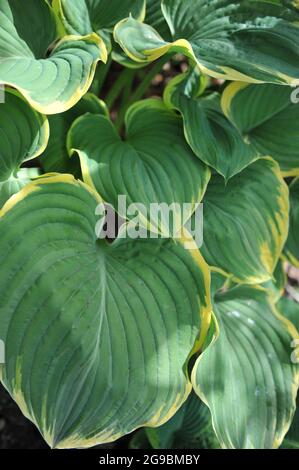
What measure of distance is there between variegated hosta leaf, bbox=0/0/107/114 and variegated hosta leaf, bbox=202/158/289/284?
36cm

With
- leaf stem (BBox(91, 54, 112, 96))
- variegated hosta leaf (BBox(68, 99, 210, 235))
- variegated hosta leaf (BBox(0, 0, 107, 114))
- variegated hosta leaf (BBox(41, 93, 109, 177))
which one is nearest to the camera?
variegated hosta leaf (BBox(0, 0, 107, 114))

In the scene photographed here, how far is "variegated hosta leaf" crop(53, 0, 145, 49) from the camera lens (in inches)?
36.4

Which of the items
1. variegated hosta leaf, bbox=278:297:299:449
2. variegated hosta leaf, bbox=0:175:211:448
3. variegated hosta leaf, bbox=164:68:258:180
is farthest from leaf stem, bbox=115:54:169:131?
variegated hosta leaf, bbox=278:297:299:449

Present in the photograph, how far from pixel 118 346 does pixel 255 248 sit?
0.36 meters

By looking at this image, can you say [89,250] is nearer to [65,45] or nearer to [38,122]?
[38,122]

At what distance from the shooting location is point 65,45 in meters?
0.90

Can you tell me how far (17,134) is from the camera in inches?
35.3

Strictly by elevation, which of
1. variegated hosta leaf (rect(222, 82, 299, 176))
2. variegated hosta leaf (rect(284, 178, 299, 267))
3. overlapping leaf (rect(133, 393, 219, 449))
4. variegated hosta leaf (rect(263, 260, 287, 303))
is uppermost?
variegated hosta leaf (rect(222, 82, 299, 176))

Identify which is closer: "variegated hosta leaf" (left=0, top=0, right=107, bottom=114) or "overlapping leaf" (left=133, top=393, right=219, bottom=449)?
"variegated hosta leaf" (left=0, top=0, right=107, bottom=114)

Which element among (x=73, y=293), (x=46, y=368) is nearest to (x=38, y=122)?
(x=73, y=293)

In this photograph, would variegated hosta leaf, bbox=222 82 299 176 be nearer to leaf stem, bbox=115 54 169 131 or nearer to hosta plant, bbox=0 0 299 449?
hosta plant, bbox=0 0 299 449

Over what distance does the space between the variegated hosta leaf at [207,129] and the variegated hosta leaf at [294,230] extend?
203mm

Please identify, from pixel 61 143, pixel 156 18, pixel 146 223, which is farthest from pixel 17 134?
pixel 156 18

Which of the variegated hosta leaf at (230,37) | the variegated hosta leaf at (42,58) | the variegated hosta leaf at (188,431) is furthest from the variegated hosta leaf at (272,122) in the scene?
the variegated hosta leaf at (188,431)
